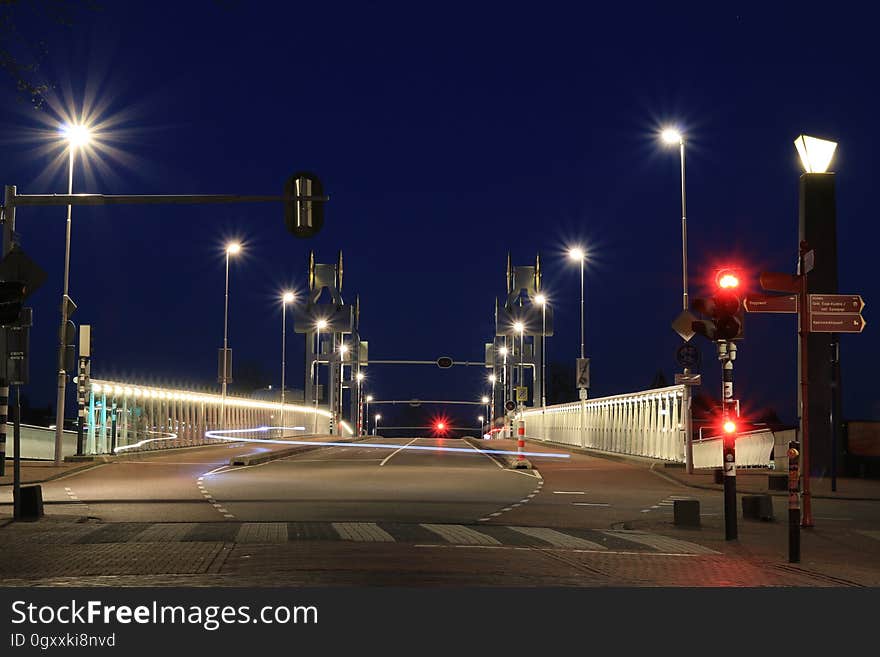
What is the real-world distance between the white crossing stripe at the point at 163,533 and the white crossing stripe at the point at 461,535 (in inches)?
129

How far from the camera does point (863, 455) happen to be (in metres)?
32.7

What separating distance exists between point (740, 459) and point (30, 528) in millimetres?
25798

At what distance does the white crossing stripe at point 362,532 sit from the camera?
14945 mm

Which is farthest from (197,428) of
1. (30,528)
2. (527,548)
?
(527,548)

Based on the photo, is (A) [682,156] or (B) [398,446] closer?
(A) [682,156]

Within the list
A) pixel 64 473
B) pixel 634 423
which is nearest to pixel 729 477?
pixel 64 473

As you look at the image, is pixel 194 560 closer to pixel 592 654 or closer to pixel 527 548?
pixel 527 548

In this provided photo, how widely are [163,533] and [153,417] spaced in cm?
3084

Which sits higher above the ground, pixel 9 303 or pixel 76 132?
pixel 76 132

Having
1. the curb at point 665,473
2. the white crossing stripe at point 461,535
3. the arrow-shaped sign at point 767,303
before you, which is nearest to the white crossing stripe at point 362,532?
the white crossing stripe at point 461,535

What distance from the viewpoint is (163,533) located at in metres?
15.6

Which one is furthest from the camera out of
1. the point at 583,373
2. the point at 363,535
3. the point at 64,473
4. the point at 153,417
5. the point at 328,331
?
the point at 328,331

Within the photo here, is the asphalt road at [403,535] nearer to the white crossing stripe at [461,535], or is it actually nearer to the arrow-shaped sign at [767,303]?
the white crossing stripe at [461,535]

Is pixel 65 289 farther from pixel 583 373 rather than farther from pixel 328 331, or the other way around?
pixel 328 331
